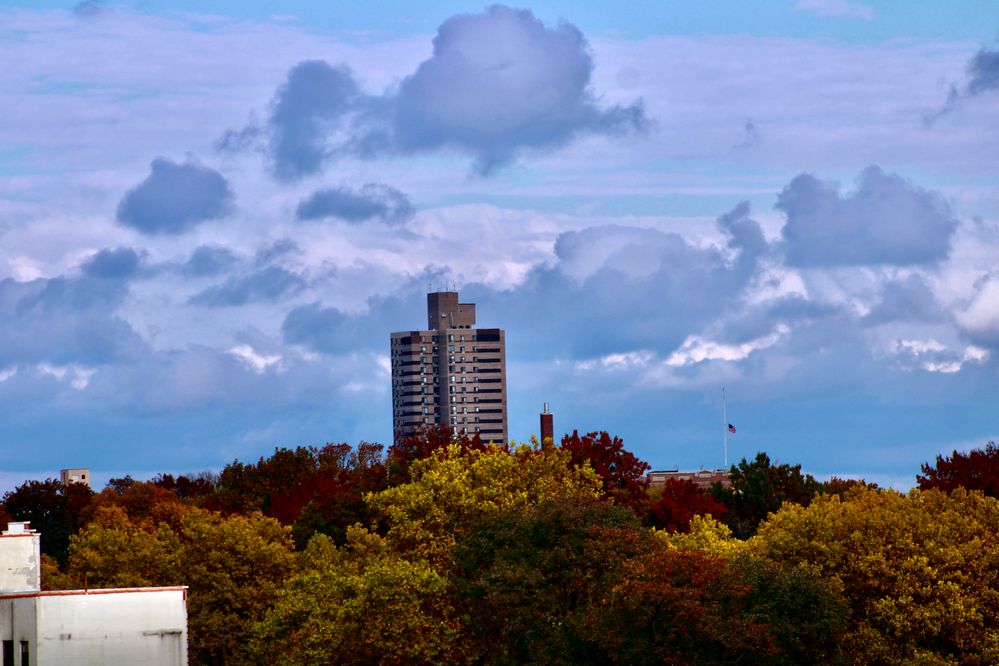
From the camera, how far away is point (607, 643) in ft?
169

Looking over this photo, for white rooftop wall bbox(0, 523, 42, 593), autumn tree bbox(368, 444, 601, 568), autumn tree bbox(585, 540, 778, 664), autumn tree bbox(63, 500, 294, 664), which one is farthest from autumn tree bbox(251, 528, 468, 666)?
white rooftop wall bbox(0, 523, 42, 593)

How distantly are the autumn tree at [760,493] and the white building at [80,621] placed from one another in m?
48.3

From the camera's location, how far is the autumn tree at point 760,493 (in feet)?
318

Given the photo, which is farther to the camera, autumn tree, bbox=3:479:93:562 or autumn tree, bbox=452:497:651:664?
autumn tree, bbox=3:479:93:562

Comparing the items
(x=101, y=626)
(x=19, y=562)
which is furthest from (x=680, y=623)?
(x=19, y=562)

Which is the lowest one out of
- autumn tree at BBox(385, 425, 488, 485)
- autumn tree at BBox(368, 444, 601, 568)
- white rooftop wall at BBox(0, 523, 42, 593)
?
white rooftop wall at BBox(0, 523, 42, 593)

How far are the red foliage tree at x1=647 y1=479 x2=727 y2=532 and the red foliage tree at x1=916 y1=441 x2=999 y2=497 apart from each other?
40.5 feet

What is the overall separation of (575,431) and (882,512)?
2975 cm

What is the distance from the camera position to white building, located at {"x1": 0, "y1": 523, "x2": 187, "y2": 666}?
53.2 meters

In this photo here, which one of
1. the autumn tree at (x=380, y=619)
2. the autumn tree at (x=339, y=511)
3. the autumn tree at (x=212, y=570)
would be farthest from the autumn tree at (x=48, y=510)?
the autumn tree at (x=380, y=619)

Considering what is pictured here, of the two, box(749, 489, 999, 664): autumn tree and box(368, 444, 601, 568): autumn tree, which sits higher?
box(368, 444, 601, 568): autumn tree

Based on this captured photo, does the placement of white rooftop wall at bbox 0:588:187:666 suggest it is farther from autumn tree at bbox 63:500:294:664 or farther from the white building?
autumn tree at bbox 63:500:294:664

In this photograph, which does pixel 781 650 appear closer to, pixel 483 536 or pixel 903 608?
pixel 903 608

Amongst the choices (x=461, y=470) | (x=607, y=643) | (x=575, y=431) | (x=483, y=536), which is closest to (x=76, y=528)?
(x=575, y=431)
